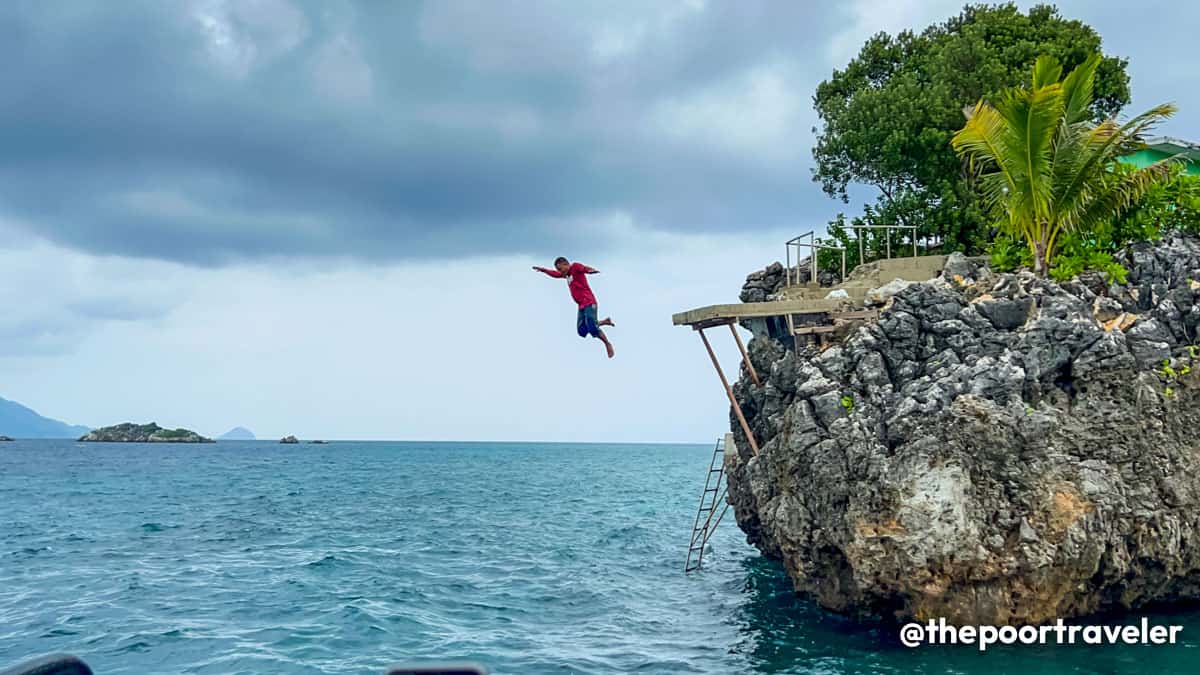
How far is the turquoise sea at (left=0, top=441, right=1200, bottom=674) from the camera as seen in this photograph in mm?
18219

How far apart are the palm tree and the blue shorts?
12.9 metres

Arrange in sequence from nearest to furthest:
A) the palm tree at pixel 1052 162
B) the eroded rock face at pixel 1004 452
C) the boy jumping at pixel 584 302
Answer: the boy jumping at pixel 584 302 < the eroded rock face at pixel 1004 452 < the palm tree at pixel 1052 162

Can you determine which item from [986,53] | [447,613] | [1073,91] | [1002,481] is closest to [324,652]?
[447,613]

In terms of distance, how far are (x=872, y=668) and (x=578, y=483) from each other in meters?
72.1

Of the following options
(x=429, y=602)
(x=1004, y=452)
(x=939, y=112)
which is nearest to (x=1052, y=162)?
(x=1004, y=452)

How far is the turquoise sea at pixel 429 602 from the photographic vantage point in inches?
717

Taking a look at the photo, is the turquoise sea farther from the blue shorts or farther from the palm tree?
the palm tree

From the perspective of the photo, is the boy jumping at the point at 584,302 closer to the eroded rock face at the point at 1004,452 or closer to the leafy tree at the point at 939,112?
the eroded rock face at the point at 1004,452

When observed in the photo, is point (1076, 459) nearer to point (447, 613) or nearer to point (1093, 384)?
point (1093, 384)

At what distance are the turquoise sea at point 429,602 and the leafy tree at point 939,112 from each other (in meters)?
14.1

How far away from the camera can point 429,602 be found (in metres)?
24.8

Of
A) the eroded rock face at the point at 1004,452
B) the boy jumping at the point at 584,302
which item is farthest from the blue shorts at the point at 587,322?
the eroded rock face at the point at 1004,452

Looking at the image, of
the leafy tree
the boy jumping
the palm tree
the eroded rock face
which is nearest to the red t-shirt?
the boy jumping

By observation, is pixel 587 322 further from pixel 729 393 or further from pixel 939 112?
pixel 939 112
